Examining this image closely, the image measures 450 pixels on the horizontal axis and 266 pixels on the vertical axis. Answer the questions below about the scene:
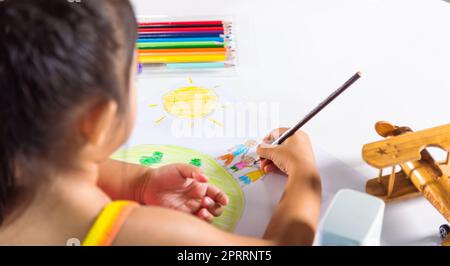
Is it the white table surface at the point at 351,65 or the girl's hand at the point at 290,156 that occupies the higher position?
the white table surface at the point at 351,65

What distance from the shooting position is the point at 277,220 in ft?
2.02

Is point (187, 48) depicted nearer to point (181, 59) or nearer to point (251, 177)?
point (181, 59)

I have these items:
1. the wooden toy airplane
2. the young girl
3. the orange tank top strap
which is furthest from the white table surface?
the orange tank top strap

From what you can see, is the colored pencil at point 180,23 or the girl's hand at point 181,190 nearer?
the girl's hand at point 181,190

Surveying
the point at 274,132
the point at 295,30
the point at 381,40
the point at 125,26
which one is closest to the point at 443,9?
the point at 381,40

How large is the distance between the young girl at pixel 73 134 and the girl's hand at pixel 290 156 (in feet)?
0.14

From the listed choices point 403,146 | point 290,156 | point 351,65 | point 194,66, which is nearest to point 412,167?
point 403,146

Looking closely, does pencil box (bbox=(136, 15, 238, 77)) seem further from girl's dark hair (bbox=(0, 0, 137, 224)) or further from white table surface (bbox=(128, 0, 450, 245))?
girl's dark hair (bbox=(0, 0, 137, 224))

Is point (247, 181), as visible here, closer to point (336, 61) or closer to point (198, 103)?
point (198, 103)

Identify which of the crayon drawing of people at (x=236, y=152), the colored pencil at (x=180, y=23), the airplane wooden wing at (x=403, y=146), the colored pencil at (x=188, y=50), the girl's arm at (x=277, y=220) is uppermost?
the colored pencil at (x=180, y=23)

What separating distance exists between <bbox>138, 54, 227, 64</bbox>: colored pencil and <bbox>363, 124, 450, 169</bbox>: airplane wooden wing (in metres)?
0.32

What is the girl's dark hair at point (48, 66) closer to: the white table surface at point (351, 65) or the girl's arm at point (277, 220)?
the girl's arm at point (277, 220)

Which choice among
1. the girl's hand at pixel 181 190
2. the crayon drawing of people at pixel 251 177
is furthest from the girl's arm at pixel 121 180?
the crayon drawing of people at pixel 251 177

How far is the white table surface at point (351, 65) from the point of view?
74 centimetres
